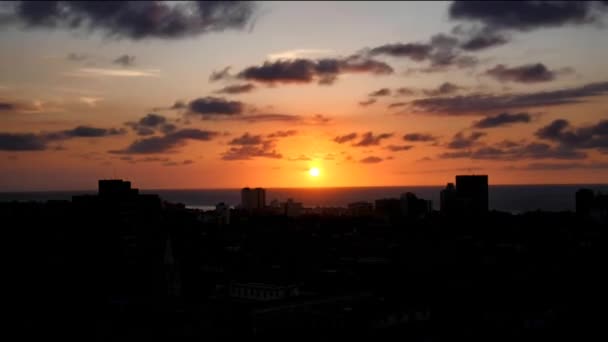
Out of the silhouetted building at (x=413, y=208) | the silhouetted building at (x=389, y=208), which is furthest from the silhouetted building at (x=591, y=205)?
the silhouetted building at (x=389, y=208)

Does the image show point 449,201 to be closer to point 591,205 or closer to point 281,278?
point 591,205

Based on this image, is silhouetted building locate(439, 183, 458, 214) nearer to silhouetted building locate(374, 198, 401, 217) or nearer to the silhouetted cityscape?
silhouetted building locate(374, 198, 401, 217)

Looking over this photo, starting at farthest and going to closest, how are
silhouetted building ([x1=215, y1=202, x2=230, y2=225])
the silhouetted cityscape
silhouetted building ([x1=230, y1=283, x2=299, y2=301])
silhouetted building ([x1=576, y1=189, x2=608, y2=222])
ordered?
silhouetted building ([x1=215, y1=202, x2=230, y2=225]) → silhouetted building ([x1=576, y1=189, x2=608, y2=222]) → silhouetted building ([x1=230, y1=283, x2=299, y2=301]) → the silhouetted cityscape

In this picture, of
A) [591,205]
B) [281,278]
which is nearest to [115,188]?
[281,278]

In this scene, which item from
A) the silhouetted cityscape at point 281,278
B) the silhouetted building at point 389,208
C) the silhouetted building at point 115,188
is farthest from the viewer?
the silhouetted building at point 389,208

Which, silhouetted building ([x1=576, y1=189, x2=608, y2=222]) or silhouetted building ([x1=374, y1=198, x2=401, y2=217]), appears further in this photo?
silhouetted building ([x1=374, y1=198, x2=401, y2=217])

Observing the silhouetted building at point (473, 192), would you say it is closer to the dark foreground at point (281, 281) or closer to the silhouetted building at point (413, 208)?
the silhouetted building at point (413, 208)

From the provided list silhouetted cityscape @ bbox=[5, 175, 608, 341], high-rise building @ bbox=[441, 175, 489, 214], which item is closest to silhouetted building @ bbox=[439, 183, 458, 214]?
high-rise building @ bbox=[441, 175, 489, 214]
